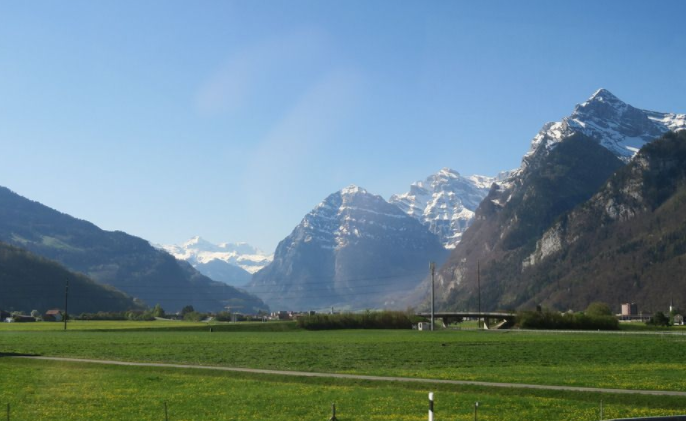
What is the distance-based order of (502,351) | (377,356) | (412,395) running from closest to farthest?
1. (412,395)
2. (377,356)
3. (502,351)

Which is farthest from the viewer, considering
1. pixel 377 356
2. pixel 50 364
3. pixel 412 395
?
pixel 377 356

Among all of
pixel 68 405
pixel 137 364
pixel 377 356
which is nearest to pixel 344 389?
pixel 68 405

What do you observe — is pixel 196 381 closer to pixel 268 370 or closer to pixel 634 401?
pixel 268 370

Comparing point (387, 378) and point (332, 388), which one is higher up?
point (387, 378)

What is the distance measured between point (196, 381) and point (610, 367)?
38306 millimetres

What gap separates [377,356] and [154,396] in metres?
43.6

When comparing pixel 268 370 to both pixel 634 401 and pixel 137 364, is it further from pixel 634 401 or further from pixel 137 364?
pixel 634 401

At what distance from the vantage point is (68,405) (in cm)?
4978

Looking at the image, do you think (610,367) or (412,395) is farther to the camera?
(610,367)

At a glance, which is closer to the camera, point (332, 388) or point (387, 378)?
point (332, 388)

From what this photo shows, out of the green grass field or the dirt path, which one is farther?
the dirt path

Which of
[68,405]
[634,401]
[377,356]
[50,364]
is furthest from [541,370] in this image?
[50,364]

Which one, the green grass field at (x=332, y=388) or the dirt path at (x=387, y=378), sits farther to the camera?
the dirt path at (x=387, y=378)

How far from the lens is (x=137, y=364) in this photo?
78.0m
